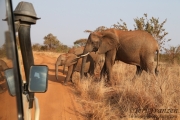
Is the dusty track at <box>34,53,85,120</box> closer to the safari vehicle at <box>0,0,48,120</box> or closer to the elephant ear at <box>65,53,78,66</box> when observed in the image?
the elephant ear at <box>65,53,78,66</box>

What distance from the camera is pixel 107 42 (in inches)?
461

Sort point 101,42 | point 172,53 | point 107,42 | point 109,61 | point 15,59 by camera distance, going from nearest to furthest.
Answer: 1. point 15,59
2. point 109,61
3. point 107,42
4. point 101,42
5. point 172,53

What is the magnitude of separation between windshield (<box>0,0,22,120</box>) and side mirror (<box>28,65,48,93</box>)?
164mm

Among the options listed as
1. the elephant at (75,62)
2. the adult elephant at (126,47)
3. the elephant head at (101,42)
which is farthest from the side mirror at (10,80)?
the elephant head at (101,42)

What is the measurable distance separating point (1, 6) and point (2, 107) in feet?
2.14

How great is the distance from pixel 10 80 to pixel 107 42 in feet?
32.6

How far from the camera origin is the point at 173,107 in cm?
580

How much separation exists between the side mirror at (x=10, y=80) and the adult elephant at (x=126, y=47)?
8.89 meters

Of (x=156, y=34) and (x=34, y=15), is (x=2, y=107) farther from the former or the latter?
(x=156, y=34)

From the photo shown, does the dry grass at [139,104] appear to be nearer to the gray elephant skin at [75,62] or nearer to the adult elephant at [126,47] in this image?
the adult elephant at [126,47]

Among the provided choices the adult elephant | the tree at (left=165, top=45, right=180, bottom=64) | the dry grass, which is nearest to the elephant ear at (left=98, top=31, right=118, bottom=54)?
the adult elephant

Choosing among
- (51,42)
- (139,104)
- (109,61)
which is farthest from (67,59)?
(51,42)

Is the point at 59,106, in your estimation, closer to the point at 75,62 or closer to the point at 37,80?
the point at 75,62

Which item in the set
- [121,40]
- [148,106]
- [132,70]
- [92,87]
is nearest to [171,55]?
[132,70]
